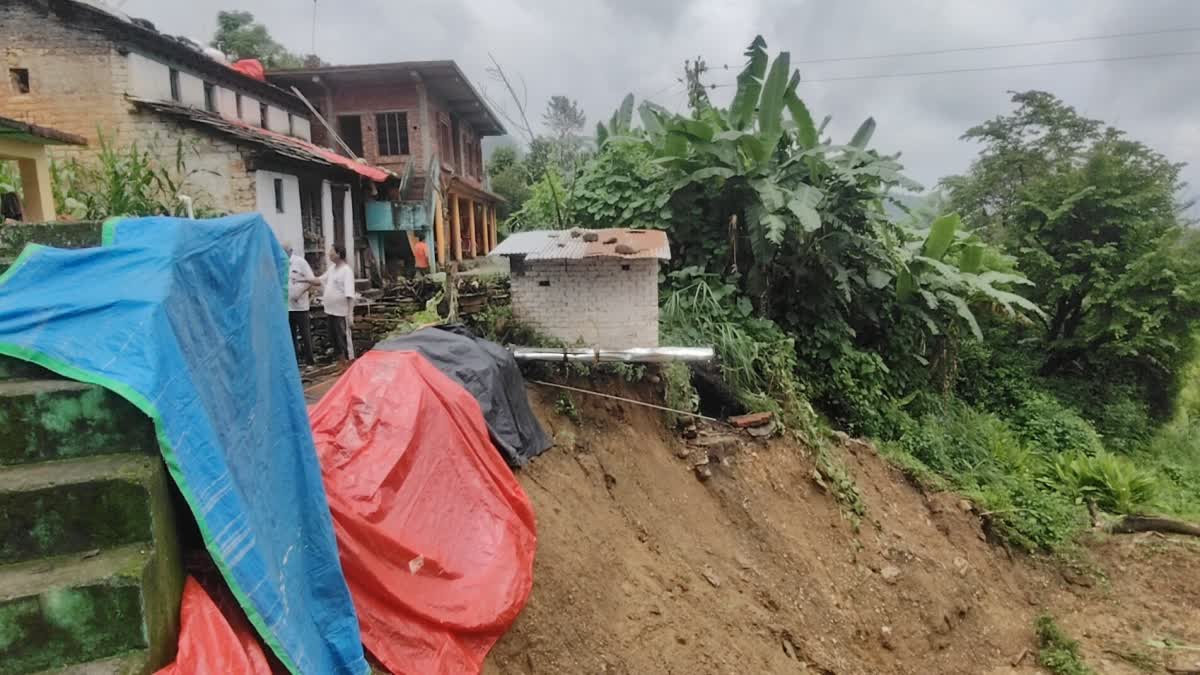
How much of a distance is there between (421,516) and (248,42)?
2567 centimetres

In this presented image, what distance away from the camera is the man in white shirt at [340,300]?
22.5 ft

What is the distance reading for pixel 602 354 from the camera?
5875mm

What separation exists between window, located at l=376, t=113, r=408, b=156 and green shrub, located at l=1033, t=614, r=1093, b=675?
1488 centimetres

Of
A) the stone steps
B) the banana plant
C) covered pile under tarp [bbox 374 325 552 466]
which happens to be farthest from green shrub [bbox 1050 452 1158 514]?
the stone steps

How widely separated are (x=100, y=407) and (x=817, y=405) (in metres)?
7.57

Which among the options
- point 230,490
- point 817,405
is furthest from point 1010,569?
point 230,490

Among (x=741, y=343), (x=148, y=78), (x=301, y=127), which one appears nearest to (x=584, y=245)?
(x=741, y=343)

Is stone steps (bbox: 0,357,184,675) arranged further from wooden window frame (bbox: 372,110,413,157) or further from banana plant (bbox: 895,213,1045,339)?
wooden window frame (bbox: 372,110,413,157)

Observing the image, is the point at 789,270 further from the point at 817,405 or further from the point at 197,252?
the point at 197,252

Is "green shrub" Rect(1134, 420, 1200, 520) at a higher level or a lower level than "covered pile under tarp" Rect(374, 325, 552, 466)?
lower

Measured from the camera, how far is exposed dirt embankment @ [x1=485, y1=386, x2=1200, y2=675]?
14.0ft

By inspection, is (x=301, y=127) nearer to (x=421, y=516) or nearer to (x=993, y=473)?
(x=421, y=516)

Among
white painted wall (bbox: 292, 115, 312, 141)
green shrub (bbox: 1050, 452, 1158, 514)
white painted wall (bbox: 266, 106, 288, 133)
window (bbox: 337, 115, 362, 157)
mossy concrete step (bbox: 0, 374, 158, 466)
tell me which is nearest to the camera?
mossy concrete step (bbox: 0, 374, 158, 466)

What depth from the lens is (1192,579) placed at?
7.34 meters
